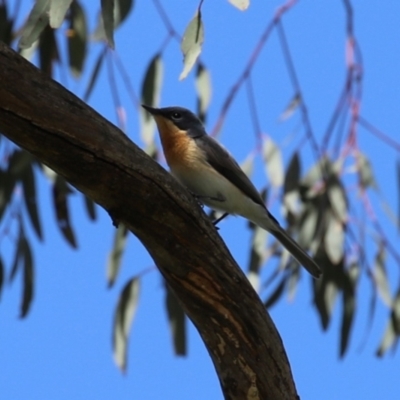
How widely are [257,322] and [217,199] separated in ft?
4.61

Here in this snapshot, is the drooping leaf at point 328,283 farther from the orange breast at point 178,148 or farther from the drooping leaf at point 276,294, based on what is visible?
the orange breast at point 178,148

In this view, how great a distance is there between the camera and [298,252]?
496 centimetres

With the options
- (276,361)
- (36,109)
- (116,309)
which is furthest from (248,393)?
(116,309)

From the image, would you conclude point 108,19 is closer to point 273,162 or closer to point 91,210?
point 91,210

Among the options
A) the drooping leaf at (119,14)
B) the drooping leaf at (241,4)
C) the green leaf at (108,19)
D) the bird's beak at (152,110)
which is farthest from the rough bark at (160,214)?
the bird's beak at (152,110)

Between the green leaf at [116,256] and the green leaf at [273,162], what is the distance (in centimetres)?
85

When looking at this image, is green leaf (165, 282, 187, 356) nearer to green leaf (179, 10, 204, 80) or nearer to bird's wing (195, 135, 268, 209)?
bird's wing (195, 135, 268, 209)

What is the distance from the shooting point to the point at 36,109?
3041 mm

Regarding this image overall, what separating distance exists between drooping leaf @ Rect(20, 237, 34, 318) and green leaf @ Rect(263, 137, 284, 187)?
4.39ft

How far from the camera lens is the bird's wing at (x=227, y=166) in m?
4.81

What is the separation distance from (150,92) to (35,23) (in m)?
1.80

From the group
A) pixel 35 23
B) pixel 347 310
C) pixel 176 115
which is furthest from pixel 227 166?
pixel 35 23

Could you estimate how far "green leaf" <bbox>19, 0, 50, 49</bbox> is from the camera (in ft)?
11.7

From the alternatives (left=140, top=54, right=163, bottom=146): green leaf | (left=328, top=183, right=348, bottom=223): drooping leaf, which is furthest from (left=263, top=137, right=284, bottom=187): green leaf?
(left=140, top=54, right=163, bottom=146): green leaf
